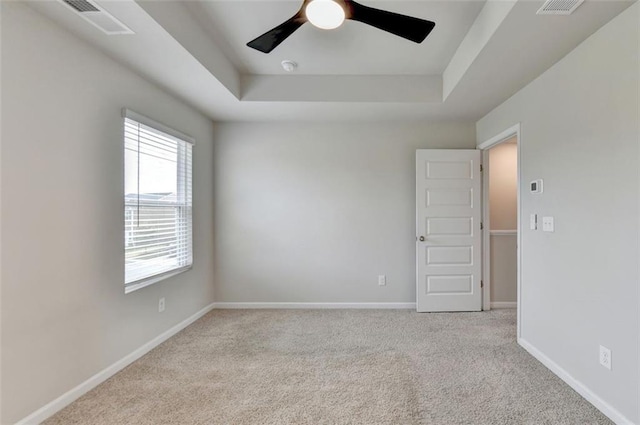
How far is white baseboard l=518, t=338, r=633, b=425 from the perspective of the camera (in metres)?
1.74

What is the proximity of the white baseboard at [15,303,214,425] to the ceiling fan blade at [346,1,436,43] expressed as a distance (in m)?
2.83

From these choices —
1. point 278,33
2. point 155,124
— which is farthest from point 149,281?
point 278,33

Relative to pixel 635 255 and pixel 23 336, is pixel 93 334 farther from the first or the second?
pixel 635 255

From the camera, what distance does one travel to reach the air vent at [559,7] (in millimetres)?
1578

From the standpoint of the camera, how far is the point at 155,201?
8.98 ft

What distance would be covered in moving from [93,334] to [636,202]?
3.46 m

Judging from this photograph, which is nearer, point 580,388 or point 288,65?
point 580,388

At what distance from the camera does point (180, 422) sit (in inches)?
68.9

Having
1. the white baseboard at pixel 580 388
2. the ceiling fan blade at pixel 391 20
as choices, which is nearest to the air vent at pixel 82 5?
the ceiling fan blade at pixel 391 20

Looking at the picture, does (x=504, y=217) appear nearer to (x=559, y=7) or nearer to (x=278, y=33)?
(x=559, y=7)

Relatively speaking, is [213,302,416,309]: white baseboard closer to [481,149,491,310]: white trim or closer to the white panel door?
the white panel door

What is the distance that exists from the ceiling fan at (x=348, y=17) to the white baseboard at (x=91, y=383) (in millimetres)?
2537

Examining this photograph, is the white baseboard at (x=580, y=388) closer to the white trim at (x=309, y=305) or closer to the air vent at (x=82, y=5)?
the white trim at (x=309, y=305)

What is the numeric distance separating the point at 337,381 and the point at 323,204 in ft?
6.92
